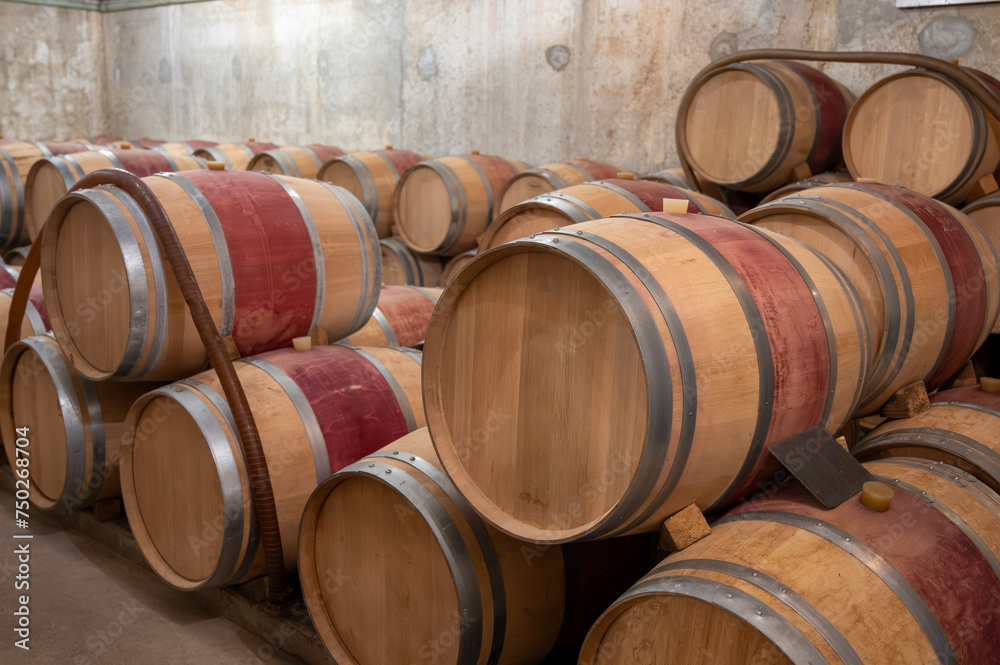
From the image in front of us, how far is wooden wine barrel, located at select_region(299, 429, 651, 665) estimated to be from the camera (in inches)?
80.7

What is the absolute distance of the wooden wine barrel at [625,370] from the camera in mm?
1665

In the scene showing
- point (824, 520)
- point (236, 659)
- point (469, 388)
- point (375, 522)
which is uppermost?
point (469, 388)

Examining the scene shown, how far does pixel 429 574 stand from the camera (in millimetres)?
2100

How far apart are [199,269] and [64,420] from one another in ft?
3.21

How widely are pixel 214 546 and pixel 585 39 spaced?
574 centimetres

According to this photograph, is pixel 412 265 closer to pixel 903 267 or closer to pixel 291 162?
pixel 291 162

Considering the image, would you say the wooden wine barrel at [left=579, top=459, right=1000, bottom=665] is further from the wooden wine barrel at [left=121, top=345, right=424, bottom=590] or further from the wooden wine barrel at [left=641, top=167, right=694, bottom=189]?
the wooden wine barrel at [left=641, top=167, right=694, bottom=189]

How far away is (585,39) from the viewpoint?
704 cm

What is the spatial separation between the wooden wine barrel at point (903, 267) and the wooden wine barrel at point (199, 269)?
161 centimetres

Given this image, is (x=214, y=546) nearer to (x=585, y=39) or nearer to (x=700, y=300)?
(x=700, y=300)

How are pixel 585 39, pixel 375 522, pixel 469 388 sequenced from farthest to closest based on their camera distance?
pixel 585 39 → pixel 375 522 → pixel 469 388

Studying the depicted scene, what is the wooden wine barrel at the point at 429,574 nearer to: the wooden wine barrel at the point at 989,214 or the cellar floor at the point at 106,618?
the cellar floor at the point at 106,618

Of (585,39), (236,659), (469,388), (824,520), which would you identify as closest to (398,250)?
(585,39)

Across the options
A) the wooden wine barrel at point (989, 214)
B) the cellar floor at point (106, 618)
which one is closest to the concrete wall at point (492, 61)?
the wooden wine barrel at point (989, 214)
